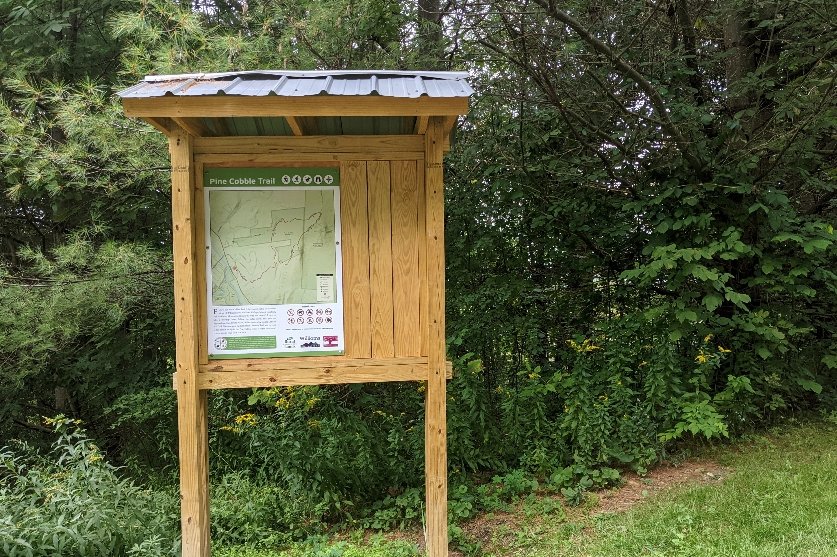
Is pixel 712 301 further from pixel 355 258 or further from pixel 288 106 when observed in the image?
pixel 288 106

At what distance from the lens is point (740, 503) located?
3.85m

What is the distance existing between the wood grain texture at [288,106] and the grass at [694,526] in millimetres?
2725

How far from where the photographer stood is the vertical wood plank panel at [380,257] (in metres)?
3.30

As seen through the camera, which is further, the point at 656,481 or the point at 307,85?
the point at 656,481

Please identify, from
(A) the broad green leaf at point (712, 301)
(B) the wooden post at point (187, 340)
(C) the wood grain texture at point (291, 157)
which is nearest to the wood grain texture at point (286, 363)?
(B) the wooden post at point (187, 340)

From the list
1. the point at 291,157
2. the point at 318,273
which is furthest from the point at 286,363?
the point at 291,157

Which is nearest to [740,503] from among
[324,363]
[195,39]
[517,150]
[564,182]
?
[324,363]

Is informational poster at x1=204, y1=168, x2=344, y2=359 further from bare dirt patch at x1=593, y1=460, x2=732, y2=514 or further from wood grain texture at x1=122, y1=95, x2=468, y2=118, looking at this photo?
bare dirt patch at x1=593, y1=460, x2=732, y2=514

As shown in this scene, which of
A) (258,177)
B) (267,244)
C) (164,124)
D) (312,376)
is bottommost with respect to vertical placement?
(312,376)

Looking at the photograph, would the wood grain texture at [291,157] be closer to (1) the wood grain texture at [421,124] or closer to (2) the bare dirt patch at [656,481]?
(1) the wood grain texture at [421,124]

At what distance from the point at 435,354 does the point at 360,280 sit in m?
0.63

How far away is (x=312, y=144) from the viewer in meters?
3.26

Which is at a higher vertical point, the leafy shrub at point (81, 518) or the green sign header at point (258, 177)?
the green sign header at point (258, 177)

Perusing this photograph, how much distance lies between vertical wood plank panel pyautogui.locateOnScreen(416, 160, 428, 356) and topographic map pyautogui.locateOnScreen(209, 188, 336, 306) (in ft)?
1.79
